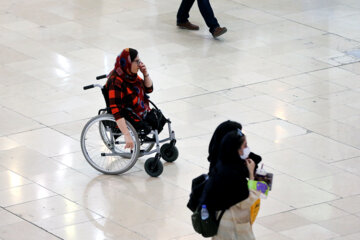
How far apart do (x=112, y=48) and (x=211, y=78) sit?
83.4 inches

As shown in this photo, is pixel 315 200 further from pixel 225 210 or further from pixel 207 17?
pixel 207 17

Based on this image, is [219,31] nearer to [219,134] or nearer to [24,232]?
[24,232]

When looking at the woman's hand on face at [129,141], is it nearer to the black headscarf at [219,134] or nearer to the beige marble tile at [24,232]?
the beige marble tile at [24,232]

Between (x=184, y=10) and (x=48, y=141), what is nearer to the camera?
(x=48, y=141)

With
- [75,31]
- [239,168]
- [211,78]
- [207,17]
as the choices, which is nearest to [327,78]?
[211,78]

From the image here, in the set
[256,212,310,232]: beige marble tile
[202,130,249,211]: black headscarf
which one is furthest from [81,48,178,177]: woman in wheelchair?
[202,130,249,211]: black headscarf

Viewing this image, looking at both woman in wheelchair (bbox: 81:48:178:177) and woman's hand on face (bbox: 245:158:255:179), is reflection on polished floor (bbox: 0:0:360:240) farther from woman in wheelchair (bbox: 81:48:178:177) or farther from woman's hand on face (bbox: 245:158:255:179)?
woman's hand on face (bbox: 245:158:255:179)

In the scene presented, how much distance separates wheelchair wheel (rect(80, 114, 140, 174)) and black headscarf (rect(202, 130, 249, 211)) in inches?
103

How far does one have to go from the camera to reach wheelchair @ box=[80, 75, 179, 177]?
8.69 metres

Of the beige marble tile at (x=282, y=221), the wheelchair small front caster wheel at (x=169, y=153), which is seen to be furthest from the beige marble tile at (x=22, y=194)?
the beige marble tile at (x=282, y=221)

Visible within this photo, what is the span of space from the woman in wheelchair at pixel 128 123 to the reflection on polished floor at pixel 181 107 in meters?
0.19

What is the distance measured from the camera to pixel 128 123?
8508 mm

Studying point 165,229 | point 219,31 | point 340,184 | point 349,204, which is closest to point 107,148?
point 165,229

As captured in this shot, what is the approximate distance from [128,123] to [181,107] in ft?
7.89
